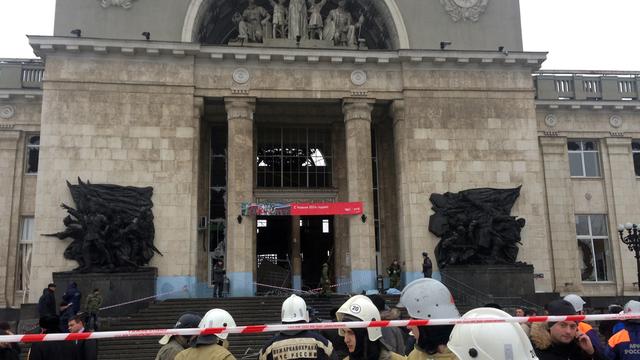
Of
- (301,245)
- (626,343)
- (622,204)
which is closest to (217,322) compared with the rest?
(626,343)

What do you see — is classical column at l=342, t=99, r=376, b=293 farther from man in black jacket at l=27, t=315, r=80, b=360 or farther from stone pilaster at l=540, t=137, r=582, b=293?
man in black jacket at l=27, t=315, r=80, b=360

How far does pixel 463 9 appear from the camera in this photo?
25.7 m

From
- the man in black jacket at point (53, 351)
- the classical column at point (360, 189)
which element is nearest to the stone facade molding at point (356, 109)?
the classical column at point (360, 189)

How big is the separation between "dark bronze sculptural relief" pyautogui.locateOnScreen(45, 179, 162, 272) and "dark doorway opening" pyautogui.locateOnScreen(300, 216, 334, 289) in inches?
318

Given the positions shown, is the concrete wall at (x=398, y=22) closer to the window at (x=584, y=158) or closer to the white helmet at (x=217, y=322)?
the window at (x=584, y=158)

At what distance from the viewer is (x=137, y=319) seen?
18.8m

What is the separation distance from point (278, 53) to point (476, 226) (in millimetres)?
10789

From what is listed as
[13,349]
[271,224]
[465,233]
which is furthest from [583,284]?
[13,349]

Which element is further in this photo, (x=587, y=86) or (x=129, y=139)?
(x=587, y=86)

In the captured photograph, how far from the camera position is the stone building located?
73.6 feet

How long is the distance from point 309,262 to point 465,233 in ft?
27.1

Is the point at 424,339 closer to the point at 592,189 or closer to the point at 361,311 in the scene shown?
the point at 361,311

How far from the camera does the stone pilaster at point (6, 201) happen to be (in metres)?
25.4

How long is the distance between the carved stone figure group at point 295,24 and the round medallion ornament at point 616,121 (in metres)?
13.9
